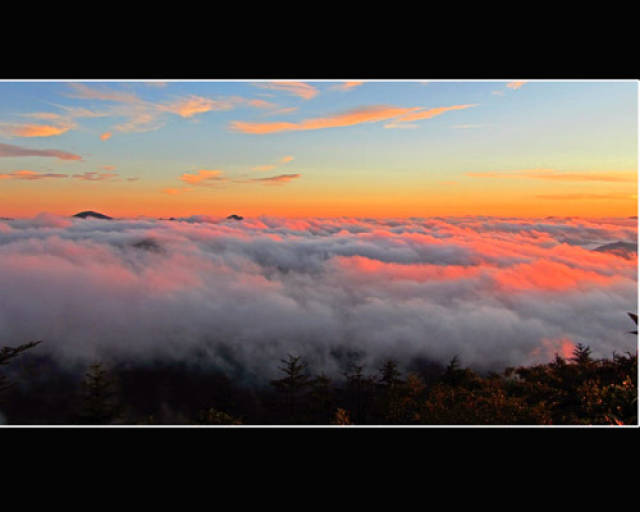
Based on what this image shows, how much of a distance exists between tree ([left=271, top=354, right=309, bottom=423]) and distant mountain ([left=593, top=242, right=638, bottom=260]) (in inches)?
407

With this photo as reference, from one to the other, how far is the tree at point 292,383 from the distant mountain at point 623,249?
33.9 feet

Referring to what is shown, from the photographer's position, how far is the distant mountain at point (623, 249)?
751 cm

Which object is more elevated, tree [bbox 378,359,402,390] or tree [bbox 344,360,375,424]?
tree [bbox 378,359,402,390]

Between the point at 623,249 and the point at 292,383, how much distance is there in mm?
10808

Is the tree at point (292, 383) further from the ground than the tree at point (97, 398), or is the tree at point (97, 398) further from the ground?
the tree at point (97, 398)

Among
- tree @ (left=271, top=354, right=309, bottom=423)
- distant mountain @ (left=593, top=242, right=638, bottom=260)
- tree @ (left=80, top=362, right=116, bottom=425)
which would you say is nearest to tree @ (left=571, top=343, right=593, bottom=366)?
distant mountain @ (left=593, top=242, right=638, bottom=260)

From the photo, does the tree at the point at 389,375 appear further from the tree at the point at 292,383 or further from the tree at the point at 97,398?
the tree at the point at 97,398

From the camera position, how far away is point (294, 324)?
16500 millimetres

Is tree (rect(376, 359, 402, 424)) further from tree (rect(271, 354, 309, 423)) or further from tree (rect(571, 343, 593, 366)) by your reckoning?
tree (rect(571, 343, 593, 366))

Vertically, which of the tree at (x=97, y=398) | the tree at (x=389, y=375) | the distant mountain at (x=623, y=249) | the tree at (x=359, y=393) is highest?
the distant mountain at (x=623, y=249)

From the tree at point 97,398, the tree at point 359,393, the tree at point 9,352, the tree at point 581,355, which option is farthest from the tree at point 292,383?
the tree at point 581,355

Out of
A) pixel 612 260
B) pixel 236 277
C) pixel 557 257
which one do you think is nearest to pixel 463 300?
pixel 557 257

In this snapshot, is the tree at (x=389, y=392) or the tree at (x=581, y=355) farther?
the tree at (x=581, y=355)

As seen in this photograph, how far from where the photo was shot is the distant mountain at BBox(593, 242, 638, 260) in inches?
296
